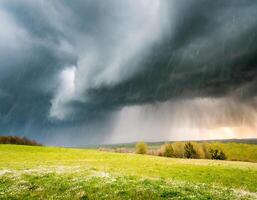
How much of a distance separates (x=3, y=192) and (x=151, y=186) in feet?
36.5

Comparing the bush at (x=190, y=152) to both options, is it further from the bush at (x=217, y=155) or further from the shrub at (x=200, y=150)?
the bush at (x=217, y=155)

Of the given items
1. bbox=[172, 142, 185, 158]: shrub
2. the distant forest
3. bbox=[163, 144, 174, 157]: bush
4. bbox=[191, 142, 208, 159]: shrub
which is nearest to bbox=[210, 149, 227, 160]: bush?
bbox=[191, 142, 208, 159]: shrub

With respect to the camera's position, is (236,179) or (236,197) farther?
(236,179)

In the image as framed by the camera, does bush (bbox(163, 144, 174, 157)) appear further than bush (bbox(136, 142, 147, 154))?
No

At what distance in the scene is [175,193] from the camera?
1820 cm

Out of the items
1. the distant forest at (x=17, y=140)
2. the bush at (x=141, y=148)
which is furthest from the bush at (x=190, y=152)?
the distant forest at (x=17, y=140)

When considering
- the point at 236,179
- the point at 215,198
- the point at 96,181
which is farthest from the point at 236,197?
the point at 236,179

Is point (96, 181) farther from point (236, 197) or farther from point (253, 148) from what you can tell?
point (253, 148)

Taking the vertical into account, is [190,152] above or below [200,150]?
below

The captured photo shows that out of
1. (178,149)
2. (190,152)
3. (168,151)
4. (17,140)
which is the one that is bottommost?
(190,152)

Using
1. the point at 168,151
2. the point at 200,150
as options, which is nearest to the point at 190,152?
the point at 200,150

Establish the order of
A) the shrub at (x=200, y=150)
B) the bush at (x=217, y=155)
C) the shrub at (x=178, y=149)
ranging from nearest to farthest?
the bush at (x=217, y=155), the shrub at (x=200, y=150), the shrub at (x=178, y=149)

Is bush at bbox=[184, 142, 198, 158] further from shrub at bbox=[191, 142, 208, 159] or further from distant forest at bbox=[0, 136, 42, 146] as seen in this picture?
distant forest at bbox=[0, 136, 42, 146]

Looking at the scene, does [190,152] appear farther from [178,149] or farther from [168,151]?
[178,149]
